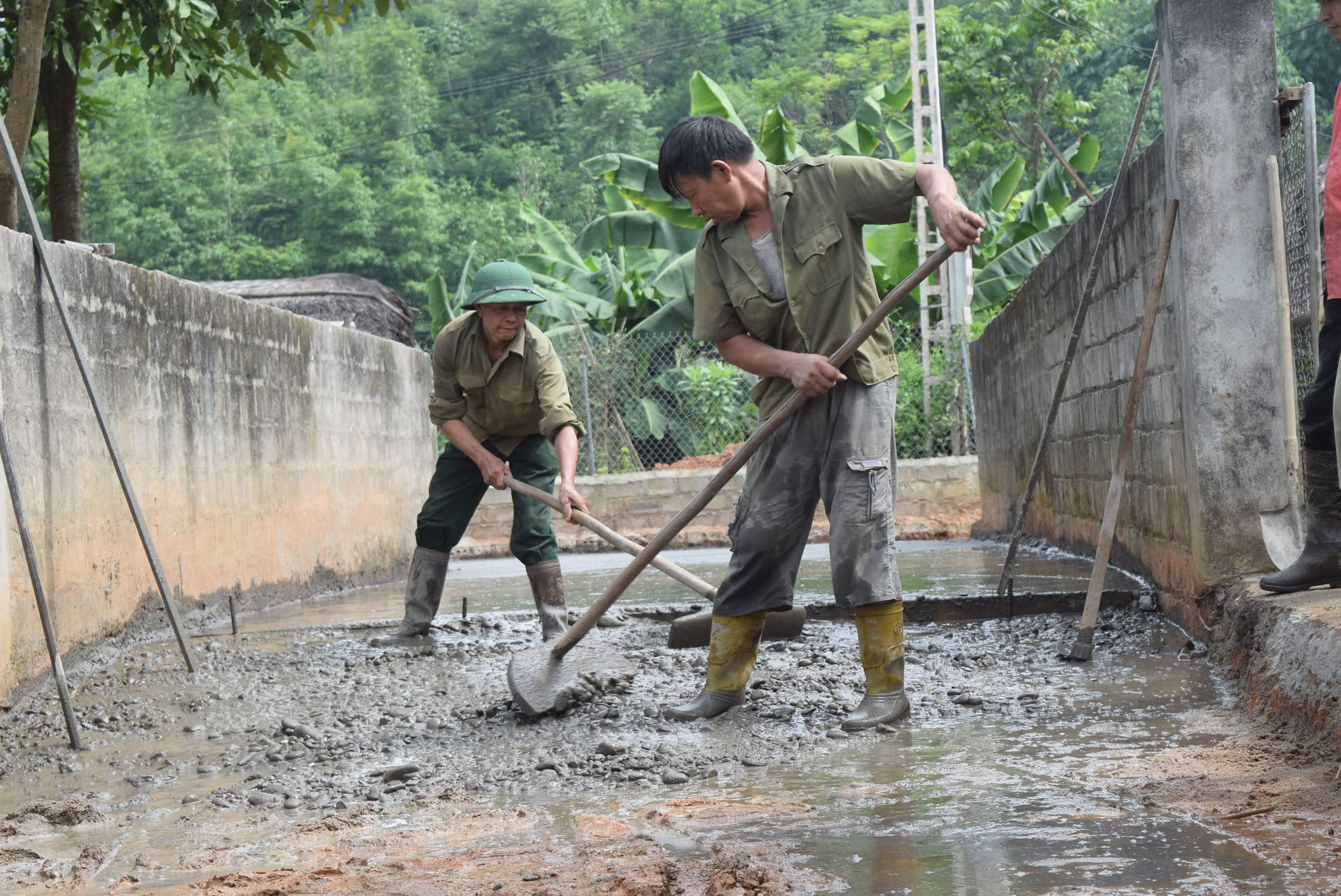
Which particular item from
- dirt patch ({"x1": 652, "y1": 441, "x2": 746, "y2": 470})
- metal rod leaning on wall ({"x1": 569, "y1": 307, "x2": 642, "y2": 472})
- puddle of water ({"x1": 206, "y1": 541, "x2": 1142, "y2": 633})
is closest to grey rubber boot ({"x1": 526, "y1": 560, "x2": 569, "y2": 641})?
puddle of water ({"x1": 206, "y1": 541, "x2": 1142, "y2": 633})

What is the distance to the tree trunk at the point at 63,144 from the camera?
7992 millimetres

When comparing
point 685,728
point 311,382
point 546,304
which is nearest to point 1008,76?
point 546,304

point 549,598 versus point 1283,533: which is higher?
point 1283,533

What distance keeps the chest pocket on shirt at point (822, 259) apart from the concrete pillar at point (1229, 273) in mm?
1401

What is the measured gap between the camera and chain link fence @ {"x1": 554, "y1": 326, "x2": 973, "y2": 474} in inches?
543

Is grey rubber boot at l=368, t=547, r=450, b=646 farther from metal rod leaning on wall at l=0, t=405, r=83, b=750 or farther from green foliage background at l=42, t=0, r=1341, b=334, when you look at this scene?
green foliage background at l=42, t=0, r=1341, b=334

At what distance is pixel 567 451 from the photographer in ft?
17.3

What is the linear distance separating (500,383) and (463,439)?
0.29m

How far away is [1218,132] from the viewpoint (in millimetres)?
4312

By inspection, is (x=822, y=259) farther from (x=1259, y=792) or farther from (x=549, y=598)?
(x=549, y=598)

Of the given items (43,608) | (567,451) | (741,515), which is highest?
(567,451)

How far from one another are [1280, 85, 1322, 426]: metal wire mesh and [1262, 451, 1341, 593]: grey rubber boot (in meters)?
0.51

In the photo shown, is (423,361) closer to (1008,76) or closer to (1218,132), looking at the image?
(1218,132)

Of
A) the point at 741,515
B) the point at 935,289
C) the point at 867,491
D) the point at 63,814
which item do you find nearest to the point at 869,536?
the point at 867,491
